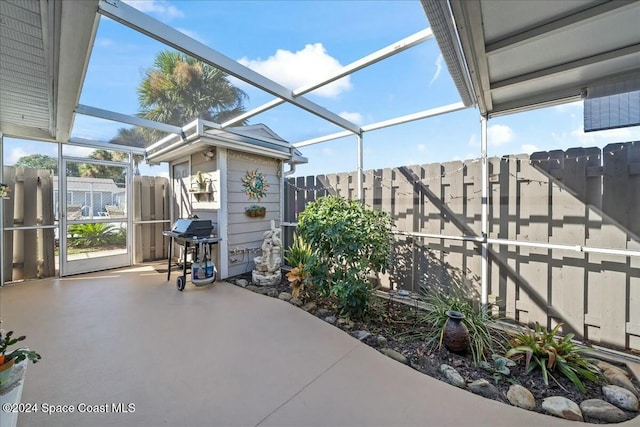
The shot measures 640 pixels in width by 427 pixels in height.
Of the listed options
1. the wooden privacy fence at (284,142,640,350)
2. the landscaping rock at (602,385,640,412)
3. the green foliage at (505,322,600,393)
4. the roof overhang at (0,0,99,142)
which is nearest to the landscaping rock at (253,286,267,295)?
the wooden privacy fence at (284,142,640,350)

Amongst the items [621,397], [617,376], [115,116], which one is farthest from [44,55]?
[617,376]

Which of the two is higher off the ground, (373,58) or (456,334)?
(373,58)

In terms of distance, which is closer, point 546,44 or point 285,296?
point 546,44

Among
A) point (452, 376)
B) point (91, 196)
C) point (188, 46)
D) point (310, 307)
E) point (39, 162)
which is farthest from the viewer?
point (91, 196)

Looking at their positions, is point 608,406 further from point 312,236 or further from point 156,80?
point 156,80

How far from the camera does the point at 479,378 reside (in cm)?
192

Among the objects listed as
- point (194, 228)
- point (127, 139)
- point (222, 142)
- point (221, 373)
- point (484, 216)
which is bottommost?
point (221, 373)

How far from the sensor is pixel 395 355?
2182 mm

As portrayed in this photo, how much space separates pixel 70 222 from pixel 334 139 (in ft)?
16.5

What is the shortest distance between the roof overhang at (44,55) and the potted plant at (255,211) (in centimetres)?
259

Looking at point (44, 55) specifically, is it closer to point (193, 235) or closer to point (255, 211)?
point (193, 235)

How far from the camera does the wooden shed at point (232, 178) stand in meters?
4.22

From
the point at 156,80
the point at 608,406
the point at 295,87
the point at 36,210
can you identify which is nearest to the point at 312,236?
the point at 295,87

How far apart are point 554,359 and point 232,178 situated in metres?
4.48
